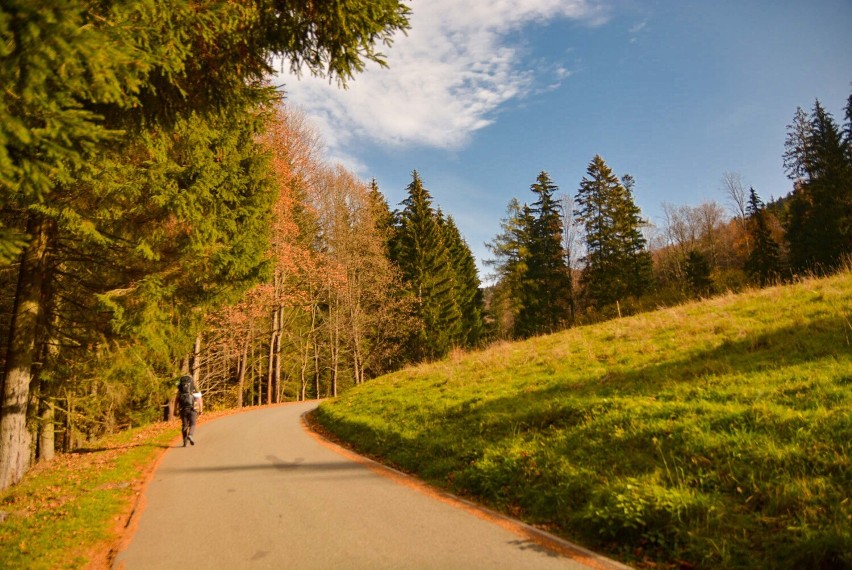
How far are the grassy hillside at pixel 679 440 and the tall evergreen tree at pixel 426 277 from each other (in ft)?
64.3

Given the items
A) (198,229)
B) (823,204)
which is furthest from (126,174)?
(823,204)

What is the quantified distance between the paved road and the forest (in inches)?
137

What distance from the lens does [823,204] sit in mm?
30734

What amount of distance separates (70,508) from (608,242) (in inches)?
1378

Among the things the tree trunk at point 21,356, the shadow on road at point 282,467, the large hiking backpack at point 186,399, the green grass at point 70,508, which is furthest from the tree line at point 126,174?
the shadow on road at point 282,467

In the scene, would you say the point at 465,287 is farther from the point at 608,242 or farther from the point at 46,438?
the point at 46,438

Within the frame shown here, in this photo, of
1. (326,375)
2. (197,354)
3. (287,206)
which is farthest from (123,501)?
(326,375)

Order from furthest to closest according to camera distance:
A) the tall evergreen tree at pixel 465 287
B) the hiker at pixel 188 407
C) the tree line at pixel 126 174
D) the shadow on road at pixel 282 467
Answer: the tall evergreen tree at pixel 465 287, the hiker at pixel 188 407, the shadow on road at pixel 282 467, the tree line at pixel 126 174

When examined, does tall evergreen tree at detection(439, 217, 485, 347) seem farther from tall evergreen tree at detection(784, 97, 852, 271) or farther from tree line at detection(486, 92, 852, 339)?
tall evergreen tree at detection(784, 97, 852, 271)

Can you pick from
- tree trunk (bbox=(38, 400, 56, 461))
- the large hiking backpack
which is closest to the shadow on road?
the large hiking backpack

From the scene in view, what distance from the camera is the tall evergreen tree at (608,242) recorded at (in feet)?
110

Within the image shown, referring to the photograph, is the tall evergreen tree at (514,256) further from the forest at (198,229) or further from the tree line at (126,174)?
the tree line at (126,174)

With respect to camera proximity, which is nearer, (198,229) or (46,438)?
(198,229)

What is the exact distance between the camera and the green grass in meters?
4.59
